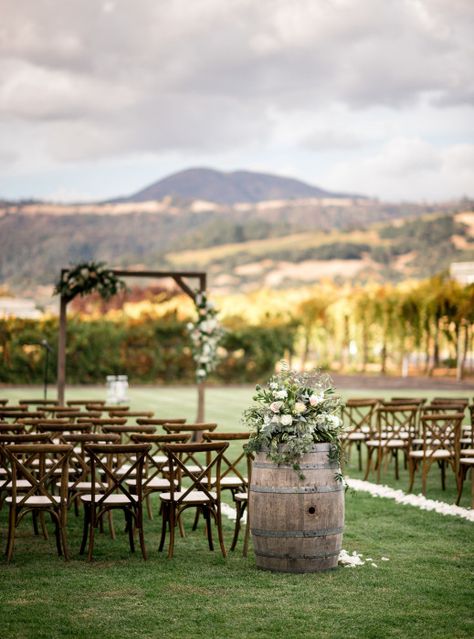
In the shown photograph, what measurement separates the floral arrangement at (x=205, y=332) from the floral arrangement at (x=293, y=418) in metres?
10.2

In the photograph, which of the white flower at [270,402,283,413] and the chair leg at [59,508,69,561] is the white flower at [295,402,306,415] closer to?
the white flower at [270,402,283,413]

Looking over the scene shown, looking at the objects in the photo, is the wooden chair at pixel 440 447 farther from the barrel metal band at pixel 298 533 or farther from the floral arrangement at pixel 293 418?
the barrel metal band at pixel 298 533

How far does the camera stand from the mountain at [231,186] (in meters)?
163

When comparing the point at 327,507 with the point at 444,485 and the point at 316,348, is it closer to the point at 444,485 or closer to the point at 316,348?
the point at 444,485

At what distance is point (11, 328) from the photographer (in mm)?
35594

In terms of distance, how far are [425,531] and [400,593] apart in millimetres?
2481

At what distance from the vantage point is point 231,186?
17162cm

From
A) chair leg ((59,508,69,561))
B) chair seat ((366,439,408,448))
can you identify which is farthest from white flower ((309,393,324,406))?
chair seat ((366,439,408,448))

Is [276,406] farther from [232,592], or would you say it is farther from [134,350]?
[134,350]

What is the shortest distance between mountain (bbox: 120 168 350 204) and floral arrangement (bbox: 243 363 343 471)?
150624 millimetres

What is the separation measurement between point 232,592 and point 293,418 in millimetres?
1371

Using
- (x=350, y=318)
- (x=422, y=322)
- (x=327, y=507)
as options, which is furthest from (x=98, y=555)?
A: (x=350, y=318)

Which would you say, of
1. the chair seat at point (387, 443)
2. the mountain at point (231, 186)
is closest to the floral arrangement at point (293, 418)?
the chair seat at point (387, 443)

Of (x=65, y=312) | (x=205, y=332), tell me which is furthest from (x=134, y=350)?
(x=65, y=312)
